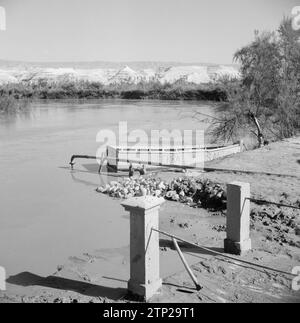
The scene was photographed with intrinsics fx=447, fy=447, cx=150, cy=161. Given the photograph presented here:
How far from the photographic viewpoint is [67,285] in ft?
20.1

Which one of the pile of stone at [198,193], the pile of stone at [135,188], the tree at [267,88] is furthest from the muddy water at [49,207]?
the tree at [267,88]

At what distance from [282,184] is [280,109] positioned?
970 centimetres

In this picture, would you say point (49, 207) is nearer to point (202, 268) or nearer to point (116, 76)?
point (202, 268)

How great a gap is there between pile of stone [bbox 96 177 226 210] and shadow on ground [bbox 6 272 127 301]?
11.5 ft

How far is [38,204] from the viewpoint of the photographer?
40.3 ft

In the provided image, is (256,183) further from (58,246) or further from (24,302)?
(24,302)

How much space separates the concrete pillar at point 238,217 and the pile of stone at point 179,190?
350 centimetres

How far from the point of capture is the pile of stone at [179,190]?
10.5 metres

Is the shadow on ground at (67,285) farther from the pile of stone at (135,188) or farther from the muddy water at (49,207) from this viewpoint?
the pile of stone at (135,188)

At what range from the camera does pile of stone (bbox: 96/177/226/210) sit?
10453mm

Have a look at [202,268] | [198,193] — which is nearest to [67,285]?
[202,268]

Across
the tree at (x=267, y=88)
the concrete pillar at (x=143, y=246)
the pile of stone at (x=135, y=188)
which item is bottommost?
the pile of stone at (x=135, y=188)

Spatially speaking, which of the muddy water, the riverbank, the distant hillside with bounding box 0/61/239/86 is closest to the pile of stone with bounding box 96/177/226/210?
the muddy water

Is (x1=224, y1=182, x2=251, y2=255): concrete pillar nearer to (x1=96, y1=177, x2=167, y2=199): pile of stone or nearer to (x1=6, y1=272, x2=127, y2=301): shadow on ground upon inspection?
(x1=6, y1=272, x2=127, y2=301): shadow on ground
